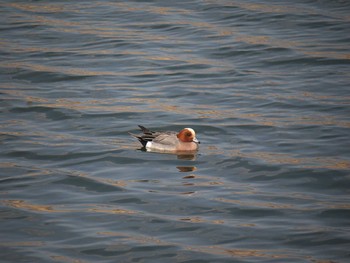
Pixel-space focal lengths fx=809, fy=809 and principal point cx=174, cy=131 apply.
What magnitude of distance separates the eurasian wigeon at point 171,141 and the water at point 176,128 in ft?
0.47

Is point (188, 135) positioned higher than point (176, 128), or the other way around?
point (188, 135)

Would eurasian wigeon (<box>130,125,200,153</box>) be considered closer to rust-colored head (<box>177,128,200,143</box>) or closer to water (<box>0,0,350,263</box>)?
rust-colored head (<box>177,128,200,143</box>)

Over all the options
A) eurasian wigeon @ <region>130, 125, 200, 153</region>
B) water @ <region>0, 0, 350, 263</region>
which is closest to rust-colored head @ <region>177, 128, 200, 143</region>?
eurasian wigeon @ <region>130, 125, 200, 153</region>

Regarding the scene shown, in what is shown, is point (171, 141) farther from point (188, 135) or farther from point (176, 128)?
point (176, 128)

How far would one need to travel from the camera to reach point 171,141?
11977 millimetres

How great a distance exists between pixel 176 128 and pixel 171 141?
107 centimetres

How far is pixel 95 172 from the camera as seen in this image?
1102cm

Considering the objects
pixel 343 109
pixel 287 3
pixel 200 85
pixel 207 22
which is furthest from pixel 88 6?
pixel 343 109

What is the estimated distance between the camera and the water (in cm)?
877

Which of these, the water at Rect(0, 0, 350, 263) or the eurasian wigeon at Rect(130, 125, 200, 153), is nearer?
the water at Rect(0, 0, 350, 263)

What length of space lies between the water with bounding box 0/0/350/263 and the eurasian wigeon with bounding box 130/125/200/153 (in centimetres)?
14

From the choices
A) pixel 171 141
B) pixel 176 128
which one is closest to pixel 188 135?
pixel 171 141

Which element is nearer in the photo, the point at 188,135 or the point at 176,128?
the point at 188,135

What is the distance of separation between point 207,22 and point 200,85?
4.44m
